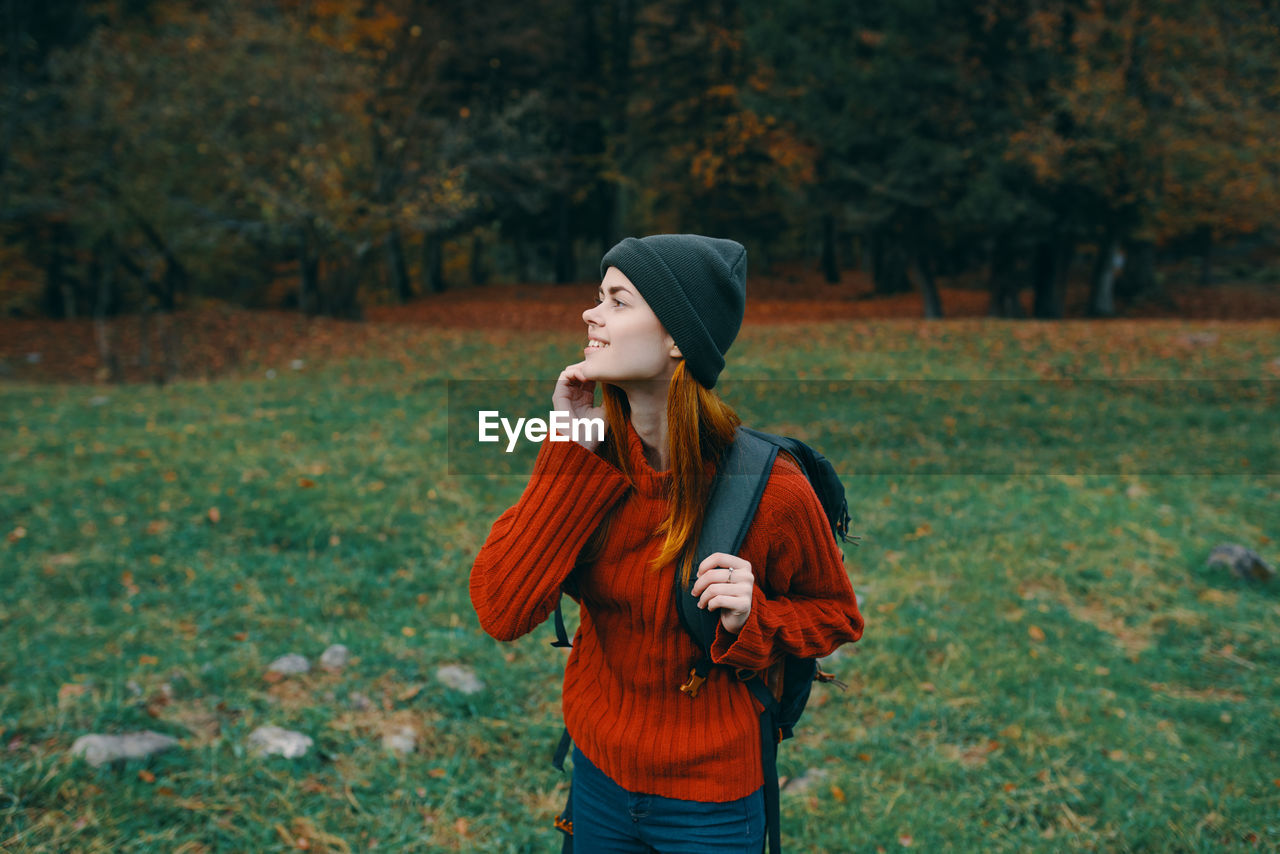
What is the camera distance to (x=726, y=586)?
5.27ft

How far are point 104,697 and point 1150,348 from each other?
1548cm

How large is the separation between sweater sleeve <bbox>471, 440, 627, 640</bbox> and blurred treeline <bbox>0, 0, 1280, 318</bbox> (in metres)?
14.5

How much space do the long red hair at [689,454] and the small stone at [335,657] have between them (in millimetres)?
3299

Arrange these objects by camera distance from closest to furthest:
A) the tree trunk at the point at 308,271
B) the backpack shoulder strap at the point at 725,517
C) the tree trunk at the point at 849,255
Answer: the backpack shoulder strap at the point at 725,517
the tree trunk at the point at 308,271
the tree trunk at the point at 849,255

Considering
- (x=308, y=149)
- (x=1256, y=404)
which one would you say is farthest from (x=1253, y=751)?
(x=308, y=149)

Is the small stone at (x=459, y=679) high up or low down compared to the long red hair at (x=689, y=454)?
down

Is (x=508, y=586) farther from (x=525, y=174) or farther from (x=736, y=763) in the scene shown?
(x=525, y=174)

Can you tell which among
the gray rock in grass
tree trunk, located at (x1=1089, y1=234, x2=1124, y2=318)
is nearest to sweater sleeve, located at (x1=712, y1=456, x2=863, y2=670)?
the gray rock in grass

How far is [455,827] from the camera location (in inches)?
136

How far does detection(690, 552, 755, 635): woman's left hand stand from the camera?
5.25ft

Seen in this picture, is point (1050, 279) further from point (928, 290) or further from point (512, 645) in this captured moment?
point (512, 645)

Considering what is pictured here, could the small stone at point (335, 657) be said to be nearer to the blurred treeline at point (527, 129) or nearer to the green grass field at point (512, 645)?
the green grass field at point (512, 645)

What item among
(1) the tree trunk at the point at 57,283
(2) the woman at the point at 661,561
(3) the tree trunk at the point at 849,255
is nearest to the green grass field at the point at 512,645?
(2) the woman at the point at 661,561

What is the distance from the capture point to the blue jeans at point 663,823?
1831mm
